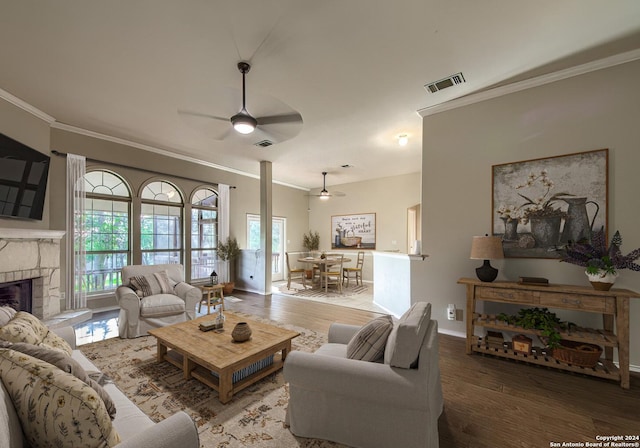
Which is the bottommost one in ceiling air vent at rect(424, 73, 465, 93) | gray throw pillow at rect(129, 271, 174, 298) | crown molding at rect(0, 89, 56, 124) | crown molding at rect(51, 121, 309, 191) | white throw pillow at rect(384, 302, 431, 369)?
gray throw pillow at rect(129, 271, 174, 298)

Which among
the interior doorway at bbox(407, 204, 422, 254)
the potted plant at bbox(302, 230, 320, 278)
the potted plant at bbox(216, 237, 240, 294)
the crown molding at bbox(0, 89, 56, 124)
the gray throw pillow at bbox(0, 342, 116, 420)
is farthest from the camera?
the potted plant at bbox(302, 230, 320, 278)

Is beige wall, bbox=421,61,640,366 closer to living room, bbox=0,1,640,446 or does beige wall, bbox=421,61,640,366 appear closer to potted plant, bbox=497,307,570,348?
living room, bbox=0,1,640,446

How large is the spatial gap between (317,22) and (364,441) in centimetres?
305

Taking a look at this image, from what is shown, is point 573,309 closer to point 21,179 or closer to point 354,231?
point 354,231

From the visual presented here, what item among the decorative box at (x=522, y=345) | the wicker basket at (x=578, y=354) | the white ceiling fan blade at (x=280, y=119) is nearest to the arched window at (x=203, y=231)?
the white ceiling fan blade at (x=280, y=119)

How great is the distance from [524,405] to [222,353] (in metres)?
2.45

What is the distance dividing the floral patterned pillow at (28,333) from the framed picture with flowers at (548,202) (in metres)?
4.09

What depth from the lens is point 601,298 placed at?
7.69 feet

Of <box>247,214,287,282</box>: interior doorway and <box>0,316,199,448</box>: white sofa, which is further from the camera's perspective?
<box>247,214,287,282</box>: interior doorway

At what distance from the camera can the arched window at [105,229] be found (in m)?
4.50

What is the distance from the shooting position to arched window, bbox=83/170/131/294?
4.50 meters

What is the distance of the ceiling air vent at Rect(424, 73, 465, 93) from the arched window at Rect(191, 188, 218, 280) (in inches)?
203

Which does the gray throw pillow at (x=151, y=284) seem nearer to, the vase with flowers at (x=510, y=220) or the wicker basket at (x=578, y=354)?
the vase with flowers at (x=510, y=220)

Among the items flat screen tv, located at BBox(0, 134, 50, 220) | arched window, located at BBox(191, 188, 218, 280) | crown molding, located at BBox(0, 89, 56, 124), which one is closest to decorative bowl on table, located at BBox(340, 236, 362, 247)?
arched window, located at BBox(191, 188, 218, 280)
